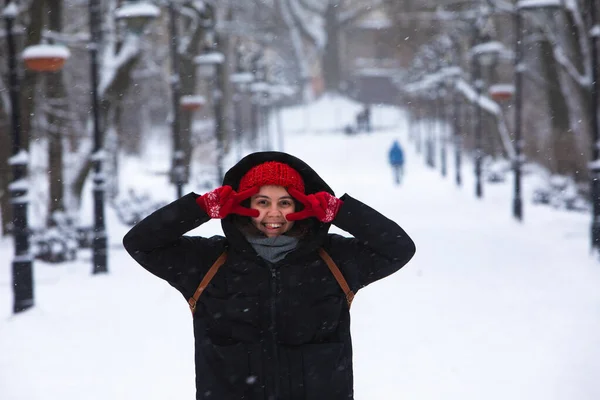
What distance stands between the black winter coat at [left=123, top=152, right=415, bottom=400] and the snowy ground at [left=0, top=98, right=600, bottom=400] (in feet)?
9.04

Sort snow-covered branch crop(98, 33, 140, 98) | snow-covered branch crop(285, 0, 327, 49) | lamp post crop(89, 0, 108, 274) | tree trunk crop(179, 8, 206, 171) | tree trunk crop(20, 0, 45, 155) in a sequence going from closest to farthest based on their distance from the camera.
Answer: lamp post crop(89, 0, 108, 274) → tree trunk crop(20, 0, 45, 155) → snow-covered branch crop(98, 33, 140, 98) → tree trunk crop(179, 8, 206, 171) → snow-covered branch crop(285, 0, 327, 49)

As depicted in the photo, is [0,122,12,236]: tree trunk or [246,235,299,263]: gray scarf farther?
[0,122,12,236]: tree trunk

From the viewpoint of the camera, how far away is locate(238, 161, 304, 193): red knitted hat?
312 centimetres

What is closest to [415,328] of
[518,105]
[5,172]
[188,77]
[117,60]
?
[518,105]

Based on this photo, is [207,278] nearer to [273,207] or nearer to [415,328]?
[273,207]

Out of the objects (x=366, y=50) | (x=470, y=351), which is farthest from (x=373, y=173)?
(x=366, y=50)

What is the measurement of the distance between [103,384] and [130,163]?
5083cm

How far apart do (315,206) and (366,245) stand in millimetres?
319

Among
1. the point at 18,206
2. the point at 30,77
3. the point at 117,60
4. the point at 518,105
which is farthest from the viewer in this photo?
the point at 117,60

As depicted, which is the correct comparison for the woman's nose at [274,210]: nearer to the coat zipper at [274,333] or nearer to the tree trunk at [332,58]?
the coat zipper at [274,333]

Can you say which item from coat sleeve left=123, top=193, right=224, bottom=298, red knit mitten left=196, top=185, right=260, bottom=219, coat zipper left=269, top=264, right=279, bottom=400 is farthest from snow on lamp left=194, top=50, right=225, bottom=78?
coat zipper left=269, top=264, right=279, bottom=400

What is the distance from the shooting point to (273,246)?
10.4 feet

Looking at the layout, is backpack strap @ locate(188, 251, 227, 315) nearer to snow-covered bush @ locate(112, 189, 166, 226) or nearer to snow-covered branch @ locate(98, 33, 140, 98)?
snow-covered branch @ locate(98, 33, 140, 98)

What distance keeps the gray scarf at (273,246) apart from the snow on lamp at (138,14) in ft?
32.1
